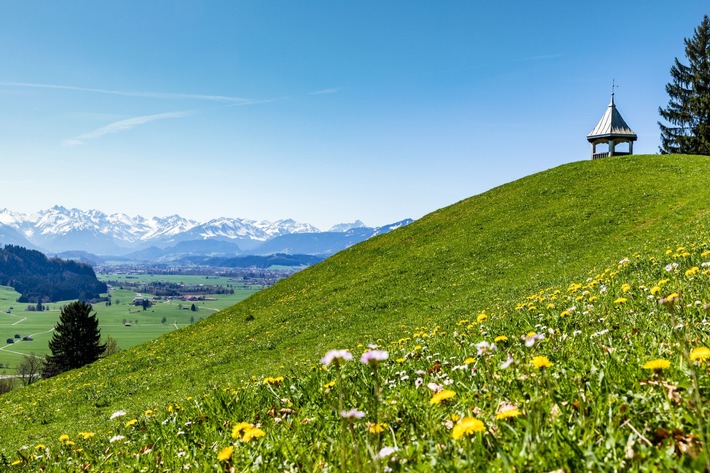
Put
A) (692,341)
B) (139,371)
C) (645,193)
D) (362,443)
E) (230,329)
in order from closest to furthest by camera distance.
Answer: (362,443) → (692,341) → (139,371) → (230,329) → (645,193)

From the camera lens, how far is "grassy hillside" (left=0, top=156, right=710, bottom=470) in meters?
20.6

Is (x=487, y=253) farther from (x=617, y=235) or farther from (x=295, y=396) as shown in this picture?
(x=295, y=396)

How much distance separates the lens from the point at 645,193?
3638cm

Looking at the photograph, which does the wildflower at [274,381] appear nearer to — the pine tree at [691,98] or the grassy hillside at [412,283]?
the grassy hillside at [412,283]

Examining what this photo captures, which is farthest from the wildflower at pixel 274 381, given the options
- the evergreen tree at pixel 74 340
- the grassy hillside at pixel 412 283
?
the evergreen tree at pixel 74 340

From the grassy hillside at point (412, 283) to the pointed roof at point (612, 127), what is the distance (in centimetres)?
452

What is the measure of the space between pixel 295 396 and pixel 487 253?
99.2ft

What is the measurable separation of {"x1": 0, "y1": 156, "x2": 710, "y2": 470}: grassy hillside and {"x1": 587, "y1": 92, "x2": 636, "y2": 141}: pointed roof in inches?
178

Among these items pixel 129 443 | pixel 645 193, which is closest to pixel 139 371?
pixel 129 443

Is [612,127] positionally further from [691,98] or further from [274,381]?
[274,381]

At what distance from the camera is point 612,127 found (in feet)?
168

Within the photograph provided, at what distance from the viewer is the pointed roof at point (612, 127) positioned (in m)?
50.9

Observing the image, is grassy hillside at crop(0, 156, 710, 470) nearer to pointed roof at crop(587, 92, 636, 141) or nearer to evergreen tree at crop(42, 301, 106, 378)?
pointed roof at crop(587, 92, 636, 141)

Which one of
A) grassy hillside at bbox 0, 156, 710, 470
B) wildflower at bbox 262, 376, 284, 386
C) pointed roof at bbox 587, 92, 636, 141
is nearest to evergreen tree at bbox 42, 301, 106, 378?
grassy hillside at bbox 0, 156, 710, 470
